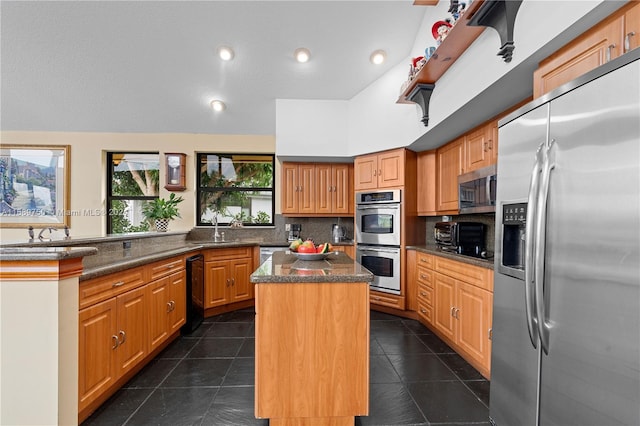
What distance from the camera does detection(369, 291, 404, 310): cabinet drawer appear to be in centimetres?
376

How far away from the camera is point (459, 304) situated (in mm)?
2635

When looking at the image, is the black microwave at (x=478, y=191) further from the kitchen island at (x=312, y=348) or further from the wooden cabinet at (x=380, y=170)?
the kitchen island at (x=312, y=348)

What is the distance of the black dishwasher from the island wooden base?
1.92m

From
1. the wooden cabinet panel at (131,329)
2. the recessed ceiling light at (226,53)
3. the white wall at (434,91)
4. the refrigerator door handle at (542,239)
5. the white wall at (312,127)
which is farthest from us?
the white wall at (312,127)

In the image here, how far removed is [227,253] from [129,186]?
2.35m

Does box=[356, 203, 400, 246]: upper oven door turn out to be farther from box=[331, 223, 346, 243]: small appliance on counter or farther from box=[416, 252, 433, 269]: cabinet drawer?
box=[331, 223, 346, 243]: small appliance on counter

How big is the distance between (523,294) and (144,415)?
2.27 m

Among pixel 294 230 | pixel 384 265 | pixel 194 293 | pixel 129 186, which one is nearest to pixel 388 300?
pixel 384 265

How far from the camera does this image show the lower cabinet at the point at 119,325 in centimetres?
178

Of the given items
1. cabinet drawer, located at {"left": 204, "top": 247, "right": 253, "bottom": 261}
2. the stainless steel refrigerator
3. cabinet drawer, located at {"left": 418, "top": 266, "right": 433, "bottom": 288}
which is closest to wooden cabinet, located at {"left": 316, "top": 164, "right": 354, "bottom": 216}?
cabinet drawer, located at {"left": 204, "top": 247, "right": 253, "bottom": 261}

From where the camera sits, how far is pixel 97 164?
4.79 m

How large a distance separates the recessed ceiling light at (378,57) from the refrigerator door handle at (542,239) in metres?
2.84

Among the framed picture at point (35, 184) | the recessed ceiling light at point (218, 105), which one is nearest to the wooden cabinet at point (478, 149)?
the recessed ceiling light at point (218, 105)

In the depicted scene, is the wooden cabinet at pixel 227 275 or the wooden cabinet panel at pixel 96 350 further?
the wooden cabinet at pixel 227 275
